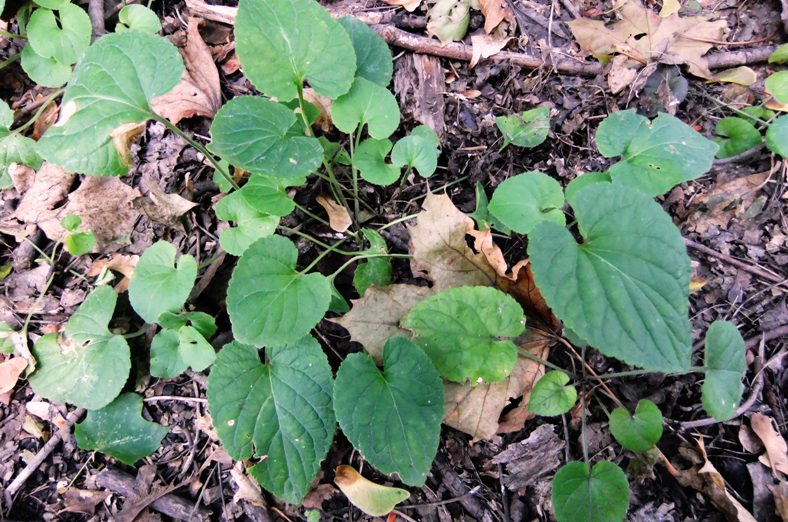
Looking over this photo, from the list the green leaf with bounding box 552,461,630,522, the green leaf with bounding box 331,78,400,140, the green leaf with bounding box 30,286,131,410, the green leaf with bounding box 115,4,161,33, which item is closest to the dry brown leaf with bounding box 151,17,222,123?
the green leaf with bounding box 115,4,161,33

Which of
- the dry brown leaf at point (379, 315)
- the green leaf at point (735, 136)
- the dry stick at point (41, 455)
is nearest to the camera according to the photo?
the dry brown leaf at point (379, 315)

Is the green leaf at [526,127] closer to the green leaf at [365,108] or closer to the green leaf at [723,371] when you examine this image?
the green leaf at [365,108]

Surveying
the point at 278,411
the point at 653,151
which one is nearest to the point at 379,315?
the point at 278,411

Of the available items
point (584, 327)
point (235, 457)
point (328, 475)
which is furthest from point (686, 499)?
point (235, 457)

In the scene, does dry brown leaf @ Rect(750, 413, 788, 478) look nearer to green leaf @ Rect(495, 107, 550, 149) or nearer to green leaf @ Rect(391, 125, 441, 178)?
green leaf @ Rect(495, 107, 550, 149)

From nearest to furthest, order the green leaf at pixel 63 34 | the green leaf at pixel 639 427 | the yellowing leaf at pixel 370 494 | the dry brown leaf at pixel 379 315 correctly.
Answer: the green leaf at pixel 639 427, the yellowing leaf at pixel 370 494, the dry brown leaf at pixel 379 315, the green leaf at pixel 63 34

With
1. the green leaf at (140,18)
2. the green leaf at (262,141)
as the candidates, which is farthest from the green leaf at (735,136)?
the green leaf at (140,18)
